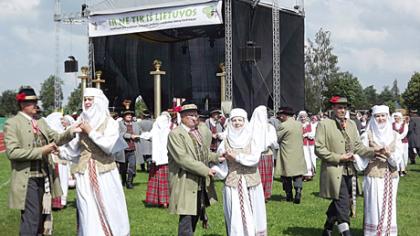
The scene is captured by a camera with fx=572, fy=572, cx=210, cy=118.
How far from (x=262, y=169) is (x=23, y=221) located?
218 inches

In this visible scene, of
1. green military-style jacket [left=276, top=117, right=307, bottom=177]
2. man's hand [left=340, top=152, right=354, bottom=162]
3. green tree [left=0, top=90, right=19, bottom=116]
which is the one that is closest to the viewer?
man's hand [left=340, top=152, right=354, bottom=162]

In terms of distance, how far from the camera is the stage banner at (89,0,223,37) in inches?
768

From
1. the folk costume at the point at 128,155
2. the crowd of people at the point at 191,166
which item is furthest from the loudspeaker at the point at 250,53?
the crowd of people at the point at 191,166

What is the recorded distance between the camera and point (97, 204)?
18.3 ft

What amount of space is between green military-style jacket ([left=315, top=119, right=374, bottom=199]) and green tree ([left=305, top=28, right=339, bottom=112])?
51237 millimetres

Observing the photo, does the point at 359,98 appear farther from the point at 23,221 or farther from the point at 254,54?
the point at 23,221

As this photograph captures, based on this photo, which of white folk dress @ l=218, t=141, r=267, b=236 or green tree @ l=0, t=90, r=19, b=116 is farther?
green tree @ l=0, t=90, r=19, b=116

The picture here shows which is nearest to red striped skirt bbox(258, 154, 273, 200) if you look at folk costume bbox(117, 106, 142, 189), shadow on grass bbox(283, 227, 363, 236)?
shadow on grass bbox(283, 227, 363, 236)

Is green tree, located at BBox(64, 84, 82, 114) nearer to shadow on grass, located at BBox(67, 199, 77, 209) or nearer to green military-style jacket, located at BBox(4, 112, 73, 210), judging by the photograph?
shadow on grass, located at BBox(67, 199, 77, 209)

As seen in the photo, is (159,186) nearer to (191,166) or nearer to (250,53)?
(191,166)

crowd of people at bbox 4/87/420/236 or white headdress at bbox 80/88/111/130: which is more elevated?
white headdress at bbox 80/88/111/130

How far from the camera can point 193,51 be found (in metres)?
25.9

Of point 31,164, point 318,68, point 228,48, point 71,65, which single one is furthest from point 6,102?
point 31,164

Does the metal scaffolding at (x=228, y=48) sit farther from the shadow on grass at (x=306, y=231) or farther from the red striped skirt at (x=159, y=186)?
the shadow on grass at (x=306, y=231)
